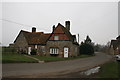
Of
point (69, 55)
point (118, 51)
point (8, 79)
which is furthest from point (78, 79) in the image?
point (118, 51)

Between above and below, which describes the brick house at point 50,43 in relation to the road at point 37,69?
above

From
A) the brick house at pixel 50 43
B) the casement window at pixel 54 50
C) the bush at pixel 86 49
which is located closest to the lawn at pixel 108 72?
the brick house at pixel 50 43

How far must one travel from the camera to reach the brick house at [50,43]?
3216 cm

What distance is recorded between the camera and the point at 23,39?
3622 centimetres

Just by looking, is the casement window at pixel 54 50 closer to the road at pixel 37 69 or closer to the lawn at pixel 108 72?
the road at pixel 37 69

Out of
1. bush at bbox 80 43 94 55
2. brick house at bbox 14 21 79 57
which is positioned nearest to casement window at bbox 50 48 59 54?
brick house at bbox 14 21 79 57

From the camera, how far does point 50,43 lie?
33.0 metres

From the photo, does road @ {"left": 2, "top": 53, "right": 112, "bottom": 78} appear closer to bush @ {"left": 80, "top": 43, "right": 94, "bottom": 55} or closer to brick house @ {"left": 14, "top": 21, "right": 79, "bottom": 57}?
brick house @ {"left": 14, "top": 21, "right": 79, "bottom": 57}

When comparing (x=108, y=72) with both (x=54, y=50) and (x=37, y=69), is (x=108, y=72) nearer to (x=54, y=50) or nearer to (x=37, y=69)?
(x=37, y=69)

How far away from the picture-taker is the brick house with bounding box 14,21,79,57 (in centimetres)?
3216

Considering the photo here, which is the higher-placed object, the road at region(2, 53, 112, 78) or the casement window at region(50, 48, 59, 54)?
the casement window at region(50, 48, 59, 54)

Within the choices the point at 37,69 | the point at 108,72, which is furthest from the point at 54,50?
the point at 108,72

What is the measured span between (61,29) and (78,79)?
24649 millimetres

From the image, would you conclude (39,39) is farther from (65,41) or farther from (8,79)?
(8,79)
